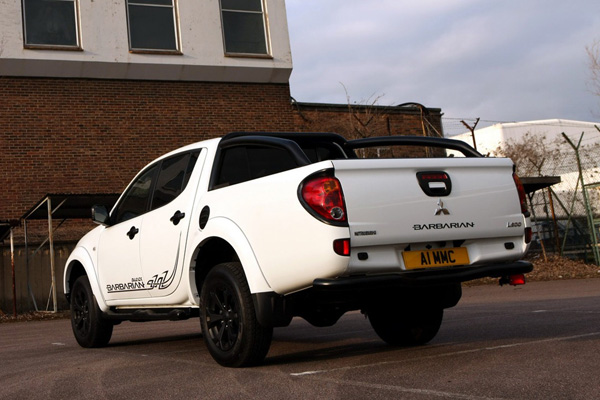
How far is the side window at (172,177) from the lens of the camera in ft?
22.5

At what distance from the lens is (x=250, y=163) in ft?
21.1

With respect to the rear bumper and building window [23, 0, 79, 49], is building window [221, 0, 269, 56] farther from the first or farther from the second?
the rear bumper

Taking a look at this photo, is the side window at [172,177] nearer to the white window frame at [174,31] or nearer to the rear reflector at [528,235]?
the rear reflector at [528,235]

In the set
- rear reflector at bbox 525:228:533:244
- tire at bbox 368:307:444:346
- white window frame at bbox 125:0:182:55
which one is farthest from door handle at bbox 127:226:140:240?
white window frame at bbox 125:0:182:55

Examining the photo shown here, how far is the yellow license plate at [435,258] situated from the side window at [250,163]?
56.0 inches

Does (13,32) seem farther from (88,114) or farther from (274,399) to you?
(274,399)

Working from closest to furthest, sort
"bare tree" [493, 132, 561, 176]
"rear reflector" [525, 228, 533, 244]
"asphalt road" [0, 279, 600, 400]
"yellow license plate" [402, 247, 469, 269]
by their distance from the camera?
"asphalt road" [0, 279, 600, 400] < "yellow license plate" [402, 247, 469, 269] < "rear reflector" [525, 228, 533, 244] < "bare tree" [493, 132, 561, 176]

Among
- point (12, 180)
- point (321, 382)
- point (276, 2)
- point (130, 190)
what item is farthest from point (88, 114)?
point (321, 382)

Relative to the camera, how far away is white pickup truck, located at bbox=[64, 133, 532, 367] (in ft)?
17.0

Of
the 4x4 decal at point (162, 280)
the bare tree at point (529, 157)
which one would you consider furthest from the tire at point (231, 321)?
the bare tree at point (529, 157)

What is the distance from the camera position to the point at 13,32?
18.5 m

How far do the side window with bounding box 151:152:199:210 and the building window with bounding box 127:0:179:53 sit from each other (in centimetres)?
1328

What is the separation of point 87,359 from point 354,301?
290 centimetres

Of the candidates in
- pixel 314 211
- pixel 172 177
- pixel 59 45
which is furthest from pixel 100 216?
pixel 59 45
